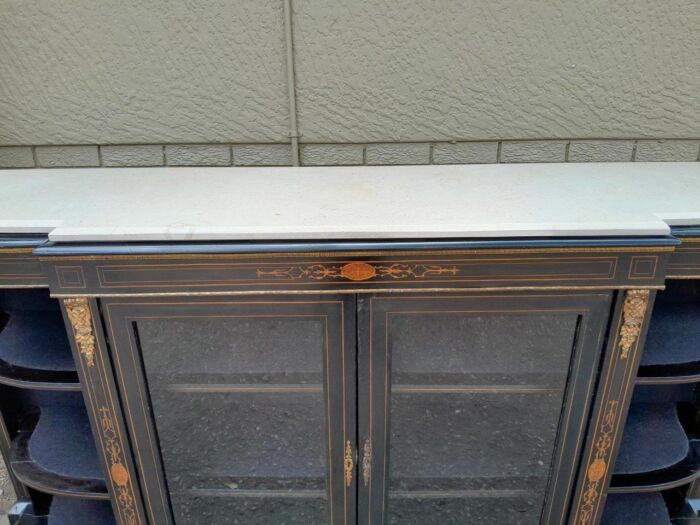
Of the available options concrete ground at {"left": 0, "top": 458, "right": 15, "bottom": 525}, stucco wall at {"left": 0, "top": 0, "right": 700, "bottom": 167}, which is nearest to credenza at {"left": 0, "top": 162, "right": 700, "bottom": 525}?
concrete ground at {"left": 0, "top": 458, "right": 15, "bottom": 525}

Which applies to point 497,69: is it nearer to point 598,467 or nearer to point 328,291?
point 328,291

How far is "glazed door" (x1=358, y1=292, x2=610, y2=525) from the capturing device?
1124 mm

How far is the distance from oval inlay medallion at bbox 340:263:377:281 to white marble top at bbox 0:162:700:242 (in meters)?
0.06

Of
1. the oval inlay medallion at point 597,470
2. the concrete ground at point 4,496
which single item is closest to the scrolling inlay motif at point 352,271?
the oval inlay medallion at point 597,470

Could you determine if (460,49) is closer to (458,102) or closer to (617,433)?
(458,102)

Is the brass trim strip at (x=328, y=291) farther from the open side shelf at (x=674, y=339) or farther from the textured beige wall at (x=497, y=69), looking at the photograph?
the textured beige wall at (x=497, y=69)

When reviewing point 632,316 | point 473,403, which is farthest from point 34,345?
point 632,316

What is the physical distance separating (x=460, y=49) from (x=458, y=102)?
0.15 metres

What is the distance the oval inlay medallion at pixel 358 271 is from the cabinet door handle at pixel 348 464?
44 centimetres

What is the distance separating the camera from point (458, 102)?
5.19 feet

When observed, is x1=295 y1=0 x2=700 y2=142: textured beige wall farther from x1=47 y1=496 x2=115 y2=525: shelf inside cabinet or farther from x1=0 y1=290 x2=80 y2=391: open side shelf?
x1=47 y1=496 x2=115 y2=525: shelf inside cabinet

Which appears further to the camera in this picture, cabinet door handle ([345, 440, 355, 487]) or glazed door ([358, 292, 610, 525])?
cabinet door handle ([345, 440, 355, 487])

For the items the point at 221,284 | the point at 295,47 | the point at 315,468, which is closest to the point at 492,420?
the point at 315,468

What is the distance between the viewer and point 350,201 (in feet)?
4.11
